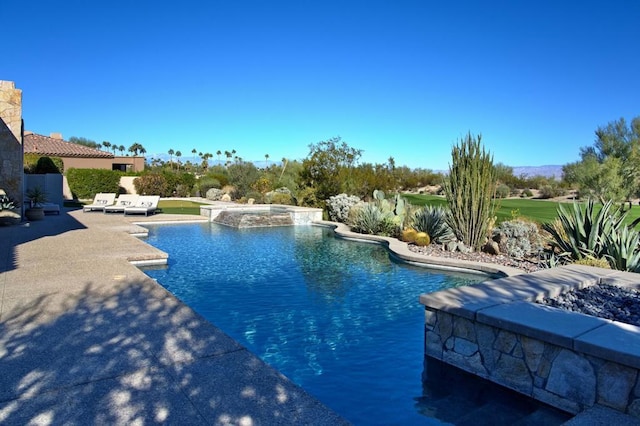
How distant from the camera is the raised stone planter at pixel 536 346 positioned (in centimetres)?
346

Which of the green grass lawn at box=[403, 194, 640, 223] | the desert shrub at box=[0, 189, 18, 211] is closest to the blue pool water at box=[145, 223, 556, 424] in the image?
the green grass lawn at box=[403, 194, 640, 223]

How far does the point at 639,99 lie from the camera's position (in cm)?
3253

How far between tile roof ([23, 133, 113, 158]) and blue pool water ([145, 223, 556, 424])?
2719 centimetres

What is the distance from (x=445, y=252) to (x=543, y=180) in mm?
42174

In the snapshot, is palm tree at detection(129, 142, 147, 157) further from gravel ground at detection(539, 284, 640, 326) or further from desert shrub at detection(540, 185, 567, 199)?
gravel ground at detection(539, 284, 640, 326)

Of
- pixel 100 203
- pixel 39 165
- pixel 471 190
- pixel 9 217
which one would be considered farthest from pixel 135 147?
pixel 471 190

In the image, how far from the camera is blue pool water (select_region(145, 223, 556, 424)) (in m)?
4.24

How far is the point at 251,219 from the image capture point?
1767 centimetres

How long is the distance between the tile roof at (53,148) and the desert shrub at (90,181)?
607 cm

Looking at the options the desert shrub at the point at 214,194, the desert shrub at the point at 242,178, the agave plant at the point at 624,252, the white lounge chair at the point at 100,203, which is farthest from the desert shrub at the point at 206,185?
the agave plant at the point at 624,252

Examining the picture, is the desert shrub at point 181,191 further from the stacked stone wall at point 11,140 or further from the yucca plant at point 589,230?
the yucca plant at point 589,230

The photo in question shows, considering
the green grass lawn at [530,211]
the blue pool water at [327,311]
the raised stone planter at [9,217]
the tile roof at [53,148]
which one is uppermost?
the tile roof at [53,148]

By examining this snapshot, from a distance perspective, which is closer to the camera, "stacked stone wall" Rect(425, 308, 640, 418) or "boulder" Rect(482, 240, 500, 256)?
"stacked stone wall" Rect(425, 308, 640, 418)

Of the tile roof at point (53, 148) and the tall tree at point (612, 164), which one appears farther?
the tile roof at point (53, 148)
